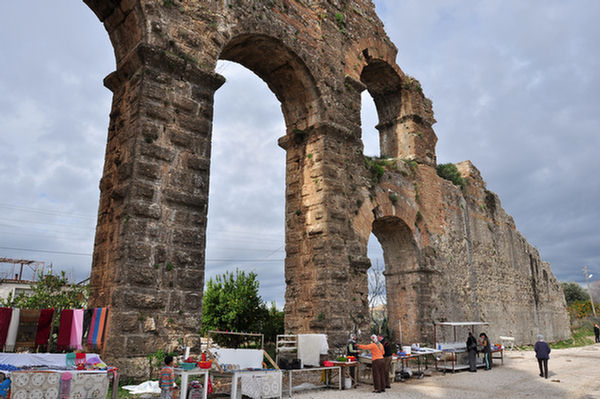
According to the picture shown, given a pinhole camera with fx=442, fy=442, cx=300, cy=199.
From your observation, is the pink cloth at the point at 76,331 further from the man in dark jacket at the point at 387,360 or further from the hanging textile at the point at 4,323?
the man in dark jacket at the point at 387,360

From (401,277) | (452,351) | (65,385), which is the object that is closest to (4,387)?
(65,385)

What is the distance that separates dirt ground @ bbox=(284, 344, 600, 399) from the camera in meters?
7.58

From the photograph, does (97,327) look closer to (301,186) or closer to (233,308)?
(301,186)

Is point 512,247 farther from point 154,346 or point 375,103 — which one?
A: point 154,346

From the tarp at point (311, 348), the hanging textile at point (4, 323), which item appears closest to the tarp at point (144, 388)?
the hanging textile at point (4, 323)

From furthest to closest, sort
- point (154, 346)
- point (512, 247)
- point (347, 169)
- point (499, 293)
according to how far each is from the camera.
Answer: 1. point (512, 247)
2. point (499, 293)
3. point (347, 169)
4. point (154, 346)

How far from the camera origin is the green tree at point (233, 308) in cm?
1608

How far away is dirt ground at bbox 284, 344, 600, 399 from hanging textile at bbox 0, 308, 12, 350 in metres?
4.39

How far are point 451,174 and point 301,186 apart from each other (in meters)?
9.19

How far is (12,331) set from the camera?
19.2 ft

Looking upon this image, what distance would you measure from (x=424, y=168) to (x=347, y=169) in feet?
14.4

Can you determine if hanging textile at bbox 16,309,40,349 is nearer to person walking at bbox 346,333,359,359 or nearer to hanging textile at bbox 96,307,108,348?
hanging textile at bbox 96,307,108,348

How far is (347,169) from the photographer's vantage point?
1127 cm

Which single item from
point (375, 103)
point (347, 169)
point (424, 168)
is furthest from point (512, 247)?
point (347, 169)
